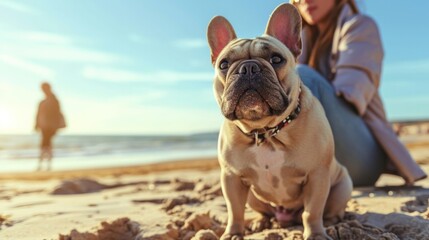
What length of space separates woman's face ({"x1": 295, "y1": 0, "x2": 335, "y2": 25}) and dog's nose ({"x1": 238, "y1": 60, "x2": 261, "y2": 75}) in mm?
1822

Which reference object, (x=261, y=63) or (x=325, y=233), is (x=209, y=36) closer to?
(x=261, y=63)

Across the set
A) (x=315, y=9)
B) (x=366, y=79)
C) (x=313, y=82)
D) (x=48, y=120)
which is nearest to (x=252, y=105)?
(x=313, y=82)

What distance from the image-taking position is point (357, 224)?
2.03 meters

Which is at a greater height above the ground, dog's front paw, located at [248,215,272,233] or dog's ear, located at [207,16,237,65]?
dog's ear, located at [207,16,237,65]

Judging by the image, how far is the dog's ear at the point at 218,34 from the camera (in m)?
2.27

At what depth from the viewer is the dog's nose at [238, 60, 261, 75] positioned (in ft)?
5.95

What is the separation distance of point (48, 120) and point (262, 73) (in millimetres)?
8708

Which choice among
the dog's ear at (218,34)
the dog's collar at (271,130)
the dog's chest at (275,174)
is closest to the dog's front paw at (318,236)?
the dog's chest at (275,174)

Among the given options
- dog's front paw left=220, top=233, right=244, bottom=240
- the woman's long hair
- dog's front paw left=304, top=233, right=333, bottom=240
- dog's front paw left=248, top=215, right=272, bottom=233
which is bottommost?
dog's front paw left=248, top=215, right=272, bottom=233

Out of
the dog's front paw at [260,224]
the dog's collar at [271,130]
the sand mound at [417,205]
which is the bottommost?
the sand mound at [417,205]

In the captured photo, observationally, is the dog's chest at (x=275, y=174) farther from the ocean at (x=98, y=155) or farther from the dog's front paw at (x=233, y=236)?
the ocean at (x=98, y=155)

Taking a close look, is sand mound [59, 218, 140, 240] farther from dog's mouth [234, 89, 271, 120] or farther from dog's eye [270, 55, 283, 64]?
dog's eye [270, 55, 283, 64]

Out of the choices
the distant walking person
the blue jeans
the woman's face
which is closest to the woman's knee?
the blue jeans

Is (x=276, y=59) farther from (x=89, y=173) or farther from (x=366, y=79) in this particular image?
(x=89, y=173)
